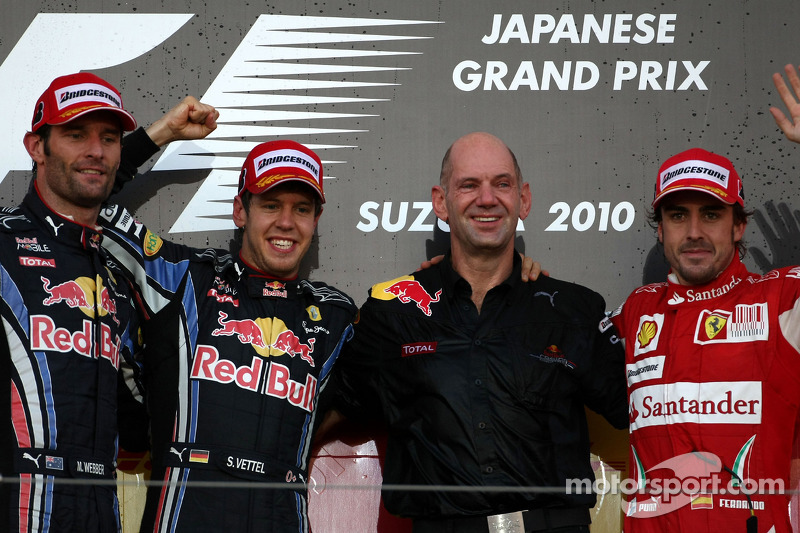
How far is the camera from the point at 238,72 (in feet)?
13.7

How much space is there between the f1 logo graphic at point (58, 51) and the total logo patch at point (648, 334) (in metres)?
2.44

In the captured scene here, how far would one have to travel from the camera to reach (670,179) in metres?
3.53

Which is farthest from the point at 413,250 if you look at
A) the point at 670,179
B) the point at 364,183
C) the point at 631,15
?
the point at 631,15

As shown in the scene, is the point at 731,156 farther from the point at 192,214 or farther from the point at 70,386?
the point at 70,386

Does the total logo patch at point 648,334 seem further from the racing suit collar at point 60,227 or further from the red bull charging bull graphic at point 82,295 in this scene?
the racing suit collar at point 60,227

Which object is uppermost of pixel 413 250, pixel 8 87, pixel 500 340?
pixel 8 87

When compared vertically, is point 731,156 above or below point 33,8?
below

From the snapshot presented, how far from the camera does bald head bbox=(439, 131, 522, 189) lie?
380cm

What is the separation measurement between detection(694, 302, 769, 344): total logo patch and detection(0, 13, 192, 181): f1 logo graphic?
2.63 m

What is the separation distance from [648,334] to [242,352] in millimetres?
1526

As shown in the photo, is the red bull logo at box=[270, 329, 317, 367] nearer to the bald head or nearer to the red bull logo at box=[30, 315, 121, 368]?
the red bull logo at box=[30, 315, 121, 368]

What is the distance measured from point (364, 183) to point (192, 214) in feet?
2.58

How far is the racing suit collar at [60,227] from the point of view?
10.6 ft

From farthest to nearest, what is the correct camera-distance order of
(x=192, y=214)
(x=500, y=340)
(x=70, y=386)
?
(x=192, y=214) < (x=500, y=340) < (x=70, y=386)
